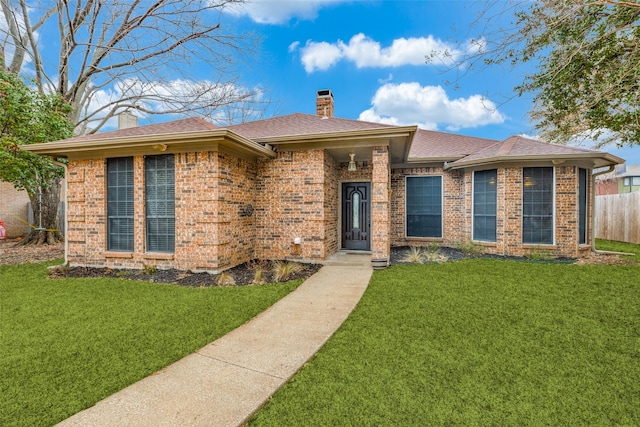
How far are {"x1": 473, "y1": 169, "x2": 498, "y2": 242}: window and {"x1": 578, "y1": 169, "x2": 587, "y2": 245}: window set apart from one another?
216cm

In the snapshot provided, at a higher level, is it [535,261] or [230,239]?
[230,239]

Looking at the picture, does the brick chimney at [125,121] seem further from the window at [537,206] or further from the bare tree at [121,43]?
the window at [537,206]

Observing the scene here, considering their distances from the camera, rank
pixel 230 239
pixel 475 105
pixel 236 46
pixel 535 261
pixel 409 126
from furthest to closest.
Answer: pixel 236 46, pixel 535 261, pixel 230 239, pixel 409 126, pixel 475 105

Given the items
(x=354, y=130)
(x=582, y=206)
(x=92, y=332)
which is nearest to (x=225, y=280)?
(x=92, y=332)

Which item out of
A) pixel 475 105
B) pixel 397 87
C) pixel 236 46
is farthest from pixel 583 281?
pixel 236 46

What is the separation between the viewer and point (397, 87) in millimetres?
13141

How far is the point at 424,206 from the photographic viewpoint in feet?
34.3

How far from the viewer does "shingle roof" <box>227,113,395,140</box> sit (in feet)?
25.2

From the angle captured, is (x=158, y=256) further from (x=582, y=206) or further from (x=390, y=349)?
(x=582, y=206)

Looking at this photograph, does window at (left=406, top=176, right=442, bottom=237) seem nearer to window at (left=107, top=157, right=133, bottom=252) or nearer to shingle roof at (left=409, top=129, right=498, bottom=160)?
shingle roof at (left=409, top=129, right=498, bottom=160)

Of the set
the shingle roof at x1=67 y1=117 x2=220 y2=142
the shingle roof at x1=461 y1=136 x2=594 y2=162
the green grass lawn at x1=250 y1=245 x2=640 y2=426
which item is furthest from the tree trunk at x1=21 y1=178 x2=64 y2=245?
the shingle roof at x1=461 y1=136 x2=594 y2=162

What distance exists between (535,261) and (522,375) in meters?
6.43

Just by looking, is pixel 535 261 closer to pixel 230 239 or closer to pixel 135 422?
pixel 230 239

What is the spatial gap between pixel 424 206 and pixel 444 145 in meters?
2.77
